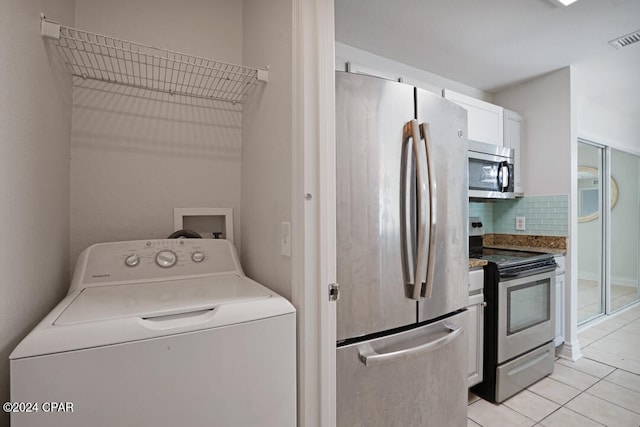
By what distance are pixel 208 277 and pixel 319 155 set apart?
719 mm

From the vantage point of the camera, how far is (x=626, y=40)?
6.91 ft

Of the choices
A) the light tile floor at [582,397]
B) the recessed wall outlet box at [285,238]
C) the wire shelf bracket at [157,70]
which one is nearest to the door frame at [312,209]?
the recessed wall outlet box at [285,238]

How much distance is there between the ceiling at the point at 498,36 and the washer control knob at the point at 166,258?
1.69 m

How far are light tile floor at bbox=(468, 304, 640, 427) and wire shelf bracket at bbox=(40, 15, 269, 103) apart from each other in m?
2.39

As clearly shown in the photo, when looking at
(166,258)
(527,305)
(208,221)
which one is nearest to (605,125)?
(527,305)

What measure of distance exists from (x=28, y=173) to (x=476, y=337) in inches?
93.5

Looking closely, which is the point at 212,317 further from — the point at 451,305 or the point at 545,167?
the point at 545,167

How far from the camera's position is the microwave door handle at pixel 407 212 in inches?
50.1

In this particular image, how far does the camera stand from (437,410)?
1369 millimetres

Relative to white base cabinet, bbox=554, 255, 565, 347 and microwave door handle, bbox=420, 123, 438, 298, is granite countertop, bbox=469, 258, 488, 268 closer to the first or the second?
microwave door handle, bbox=420, 123, 438, 298

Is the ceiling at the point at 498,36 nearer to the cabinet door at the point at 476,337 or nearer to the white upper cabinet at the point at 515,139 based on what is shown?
the white upper cabinet at the point at 515,139

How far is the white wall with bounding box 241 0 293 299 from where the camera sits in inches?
41.3

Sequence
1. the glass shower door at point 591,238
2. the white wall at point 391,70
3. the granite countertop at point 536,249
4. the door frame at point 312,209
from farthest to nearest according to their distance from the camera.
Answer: the glass shower door at point 591,238
the granite countertop at point 536,249
the white wall at point 391,70
the door frame at point 312,209

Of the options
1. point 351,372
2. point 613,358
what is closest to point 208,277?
point 351,372
